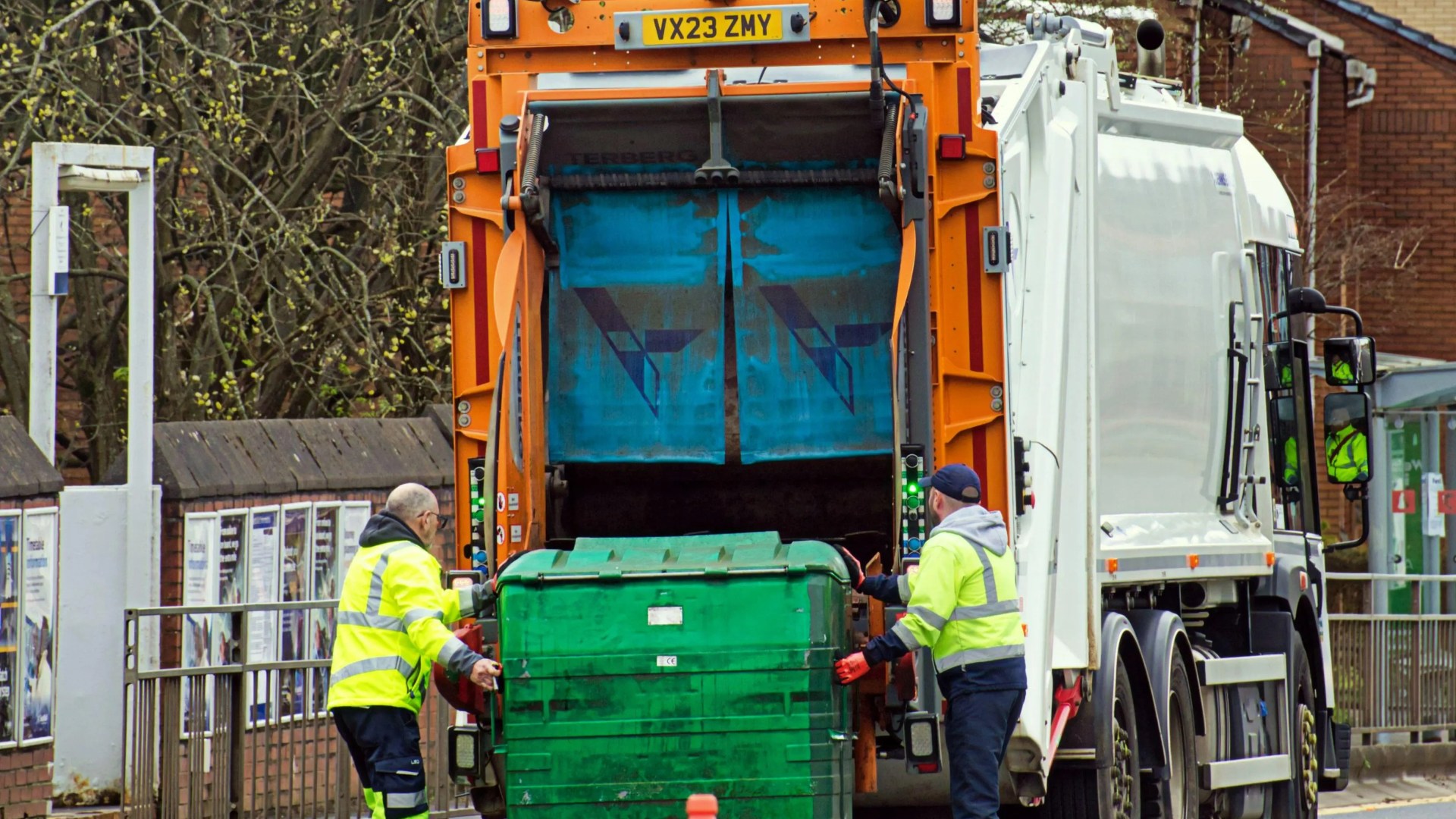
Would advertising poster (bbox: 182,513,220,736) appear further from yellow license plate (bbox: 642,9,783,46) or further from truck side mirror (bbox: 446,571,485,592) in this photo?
yellow license plate (bbox: 642,9,783,46)

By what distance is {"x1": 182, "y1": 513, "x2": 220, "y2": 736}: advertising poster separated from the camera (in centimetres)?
973

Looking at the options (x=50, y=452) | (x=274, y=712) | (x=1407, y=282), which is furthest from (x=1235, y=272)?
(x=1407, y=282)

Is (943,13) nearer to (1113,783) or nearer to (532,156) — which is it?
(532,156)

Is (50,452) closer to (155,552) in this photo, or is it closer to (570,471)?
(155,552)

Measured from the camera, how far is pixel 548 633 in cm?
630

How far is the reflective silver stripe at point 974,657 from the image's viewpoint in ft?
22.9

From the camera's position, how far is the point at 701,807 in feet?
19.6

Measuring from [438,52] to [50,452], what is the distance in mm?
5280

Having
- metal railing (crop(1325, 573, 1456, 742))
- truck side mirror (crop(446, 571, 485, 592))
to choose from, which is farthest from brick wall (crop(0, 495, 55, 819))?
metal railing (crop(1325, 573, 1456, 742))

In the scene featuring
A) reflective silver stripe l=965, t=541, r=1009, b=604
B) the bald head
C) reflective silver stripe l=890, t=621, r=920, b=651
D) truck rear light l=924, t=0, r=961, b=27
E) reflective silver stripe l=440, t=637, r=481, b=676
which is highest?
truck rear light l=924, t=0, r=961, b=27

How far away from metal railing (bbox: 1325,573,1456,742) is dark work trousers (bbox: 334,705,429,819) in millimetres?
7801

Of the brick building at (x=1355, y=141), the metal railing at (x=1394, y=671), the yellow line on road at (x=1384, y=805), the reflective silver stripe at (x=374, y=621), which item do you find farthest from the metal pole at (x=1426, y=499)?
the reflective silver stripe at (x=374, y=621)

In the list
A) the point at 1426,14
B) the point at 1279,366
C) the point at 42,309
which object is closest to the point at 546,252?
the point at 42,309

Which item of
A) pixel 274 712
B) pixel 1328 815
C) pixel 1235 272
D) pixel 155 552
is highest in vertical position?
pixel 1235 272
